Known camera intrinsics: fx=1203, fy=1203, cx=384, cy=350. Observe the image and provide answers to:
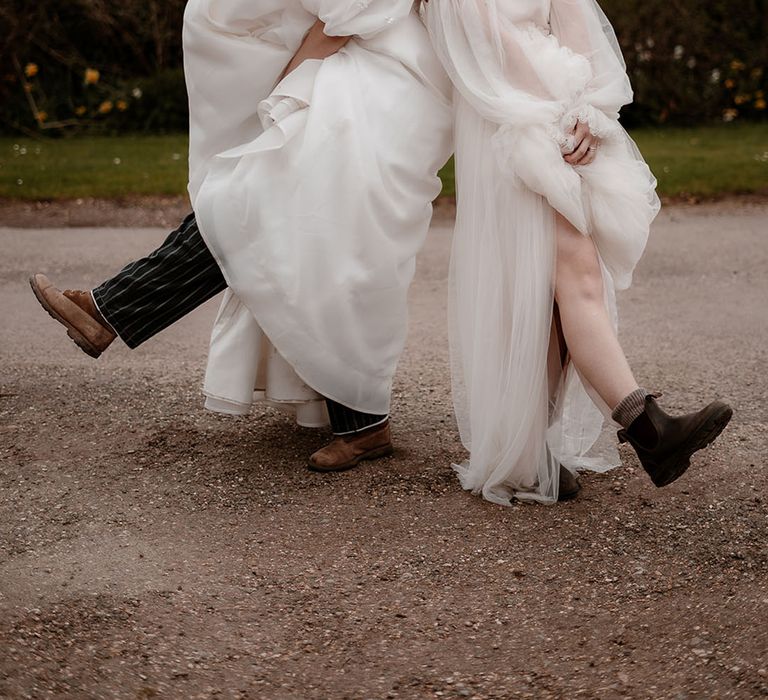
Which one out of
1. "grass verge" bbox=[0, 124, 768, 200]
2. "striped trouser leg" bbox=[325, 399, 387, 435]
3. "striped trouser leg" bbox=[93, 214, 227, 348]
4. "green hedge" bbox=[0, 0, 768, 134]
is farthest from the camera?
"green hedge" bbox=[0, 0, 768, 134]

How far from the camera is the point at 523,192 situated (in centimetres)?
299

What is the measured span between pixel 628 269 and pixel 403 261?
590mm

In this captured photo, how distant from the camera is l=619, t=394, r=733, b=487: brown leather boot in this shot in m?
2.78

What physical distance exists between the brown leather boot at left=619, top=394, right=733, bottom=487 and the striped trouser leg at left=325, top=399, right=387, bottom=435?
771mm

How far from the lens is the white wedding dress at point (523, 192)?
9.68 feet

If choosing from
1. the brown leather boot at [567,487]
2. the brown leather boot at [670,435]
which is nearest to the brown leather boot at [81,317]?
the brown leather boot at [567,487]

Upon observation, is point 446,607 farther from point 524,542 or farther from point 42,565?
point 42,565

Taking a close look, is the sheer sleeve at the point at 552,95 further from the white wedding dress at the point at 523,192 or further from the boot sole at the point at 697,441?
the boot sole at the point at 697,441

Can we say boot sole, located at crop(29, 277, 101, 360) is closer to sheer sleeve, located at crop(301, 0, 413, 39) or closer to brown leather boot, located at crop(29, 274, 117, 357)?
brown leather boot, located at crop(29, 274, 117, 357)

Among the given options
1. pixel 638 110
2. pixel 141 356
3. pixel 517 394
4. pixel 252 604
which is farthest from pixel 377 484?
pixel 638 110

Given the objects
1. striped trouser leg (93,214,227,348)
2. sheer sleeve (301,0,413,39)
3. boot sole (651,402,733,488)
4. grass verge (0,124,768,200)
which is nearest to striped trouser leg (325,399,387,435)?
striped trouser leg (93,214,227,348)

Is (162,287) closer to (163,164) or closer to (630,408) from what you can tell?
(630,408)

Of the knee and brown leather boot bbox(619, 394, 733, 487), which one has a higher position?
the knee

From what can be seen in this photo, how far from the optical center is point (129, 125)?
1001cm
